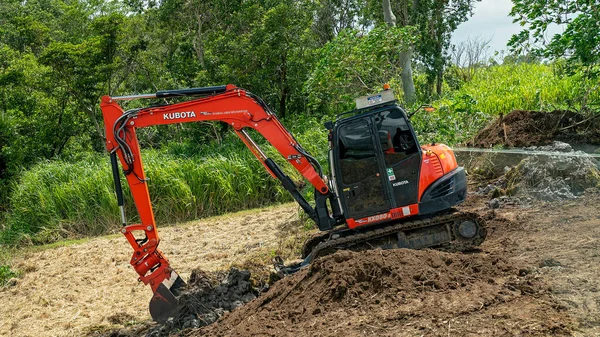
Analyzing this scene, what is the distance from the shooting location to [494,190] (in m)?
11.5

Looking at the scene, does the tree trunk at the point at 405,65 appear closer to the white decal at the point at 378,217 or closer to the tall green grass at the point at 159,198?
the tall green grass at the point at 159,198

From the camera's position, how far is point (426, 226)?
880 centimetres

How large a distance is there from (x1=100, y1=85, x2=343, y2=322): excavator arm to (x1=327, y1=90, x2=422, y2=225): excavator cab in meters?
0.42

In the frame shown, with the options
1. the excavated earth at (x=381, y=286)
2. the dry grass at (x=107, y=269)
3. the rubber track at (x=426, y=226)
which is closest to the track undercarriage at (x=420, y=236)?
the rubber track at (x=426, y=226)

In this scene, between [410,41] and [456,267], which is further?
[410,41]

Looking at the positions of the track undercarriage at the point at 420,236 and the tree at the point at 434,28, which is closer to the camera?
the track undercarriage at the point at 420,236

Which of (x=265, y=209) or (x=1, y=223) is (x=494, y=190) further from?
(x=1, y=223)

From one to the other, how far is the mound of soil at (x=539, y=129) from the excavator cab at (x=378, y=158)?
5.47m

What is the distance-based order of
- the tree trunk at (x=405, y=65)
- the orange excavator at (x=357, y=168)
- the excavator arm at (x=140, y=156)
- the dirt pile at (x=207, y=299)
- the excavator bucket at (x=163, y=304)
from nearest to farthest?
the dirt pile at (x=207, y=299) < the excavator bucket at (x=163, y=304) < the excavator arm at (x=140, y=156) < the orange excavator at (x=357, y=168) < the tree trunk at (x=405, y=65)

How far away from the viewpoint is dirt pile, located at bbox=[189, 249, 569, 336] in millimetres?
5691

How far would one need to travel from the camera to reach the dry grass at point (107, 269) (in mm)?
9367

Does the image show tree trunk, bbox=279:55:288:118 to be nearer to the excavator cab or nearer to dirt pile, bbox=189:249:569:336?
the excavator cab

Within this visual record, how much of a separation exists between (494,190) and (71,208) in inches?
423

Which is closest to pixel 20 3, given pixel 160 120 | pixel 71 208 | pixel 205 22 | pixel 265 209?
pixel 205 22
